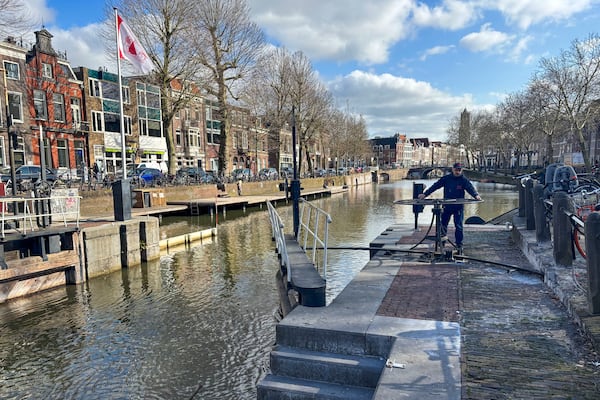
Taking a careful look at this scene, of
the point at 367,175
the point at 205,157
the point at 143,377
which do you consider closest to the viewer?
the point at 143,377

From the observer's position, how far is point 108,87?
37.2 metres

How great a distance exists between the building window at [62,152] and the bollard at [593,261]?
36663 millimetres

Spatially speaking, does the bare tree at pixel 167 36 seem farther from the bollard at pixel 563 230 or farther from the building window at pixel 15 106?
the bollard at pixel 563 230

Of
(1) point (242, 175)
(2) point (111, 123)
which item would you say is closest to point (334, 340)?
(1) point (242, 175)

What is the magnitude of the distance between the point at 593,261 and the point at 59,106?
37.5 meters

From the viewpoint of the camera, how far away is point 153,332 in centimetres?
805

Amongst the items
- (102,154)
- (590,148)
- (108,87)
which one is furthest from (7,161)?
(590,148)

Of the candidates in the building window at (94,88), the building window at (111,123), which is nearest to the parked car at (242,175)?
the building window at (111,123)

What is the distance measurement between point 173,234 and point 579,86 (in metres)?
40.7

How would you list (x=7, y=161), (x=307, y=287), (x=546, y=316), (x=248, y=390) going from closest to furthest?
(x=546, y=316), (x=307, y=287), (x=248, y=390), (x=7, y=161)

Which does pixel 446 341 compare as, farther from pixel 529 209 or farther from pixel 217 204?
pixel 217 204

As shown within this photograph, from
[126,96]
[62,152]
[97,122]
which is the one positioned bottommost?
[62,152]

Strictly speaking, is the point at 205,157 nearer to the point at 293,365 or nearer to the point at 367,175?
the point at 367,175

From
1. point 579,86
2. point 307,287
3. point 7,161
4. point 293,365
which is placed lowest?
point 293,365
